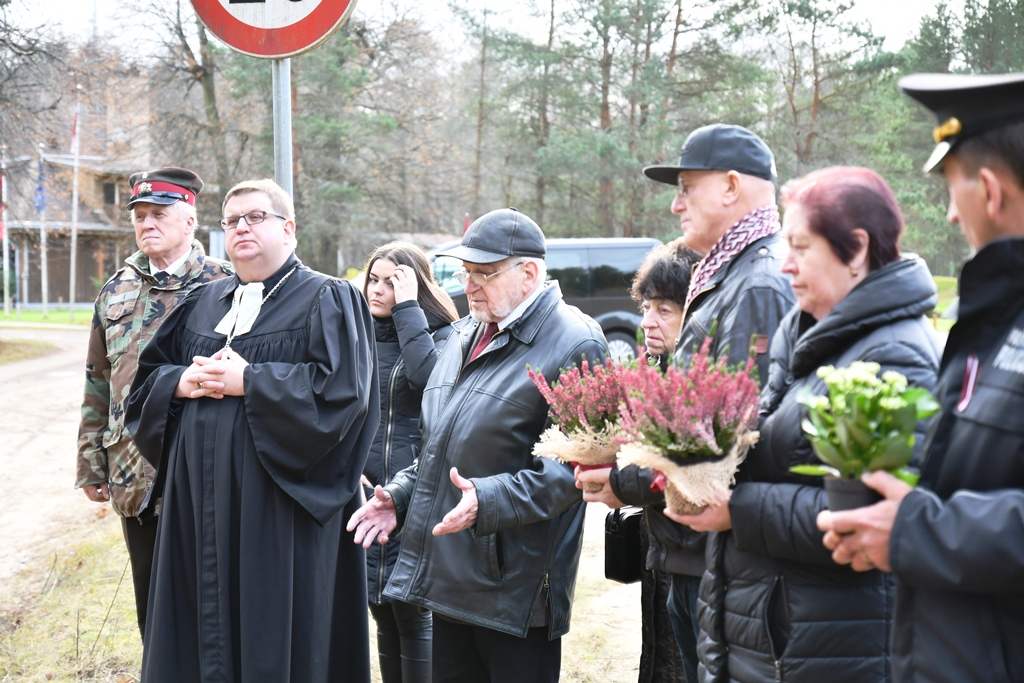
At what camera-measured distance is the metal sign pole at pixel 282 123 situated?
4.16 metres

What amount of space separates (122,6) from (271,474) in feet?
93.1

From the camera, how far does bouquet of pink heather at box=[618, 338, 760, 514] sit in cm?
223

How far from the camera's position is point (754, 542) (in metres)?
2.31

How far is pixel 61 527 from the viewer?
8.08m

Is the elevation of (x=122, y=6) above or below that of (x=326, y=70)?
above

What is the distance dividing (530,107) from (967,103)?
95.0 ft

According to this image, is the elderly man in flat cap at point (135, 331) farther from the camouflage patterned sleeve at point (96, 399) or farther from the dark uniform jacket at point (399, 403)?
the dark uniform jacket at point (399, 403)

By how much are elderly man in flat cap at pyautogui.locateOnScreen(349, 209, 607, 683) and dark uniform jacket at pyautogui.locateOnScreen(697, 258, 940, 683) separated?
3.27 ft

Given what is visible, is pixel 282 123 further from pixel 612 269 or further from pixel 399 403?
pixel 612 269

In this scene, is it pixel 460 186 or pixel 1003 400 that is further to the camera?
pixel 460 186

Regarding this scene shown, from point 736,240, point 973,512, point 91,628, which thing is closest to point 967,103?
point 973,512

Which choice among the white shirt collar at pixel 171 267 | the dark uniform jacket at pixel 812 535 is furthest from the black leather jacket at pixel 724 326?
the white shirt collar at pixel 171 267

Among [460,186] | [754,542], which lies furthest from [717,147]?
[460,186]

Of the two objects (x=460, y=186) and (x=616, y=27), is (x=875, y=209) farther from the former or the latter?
(x=460, y=186)
